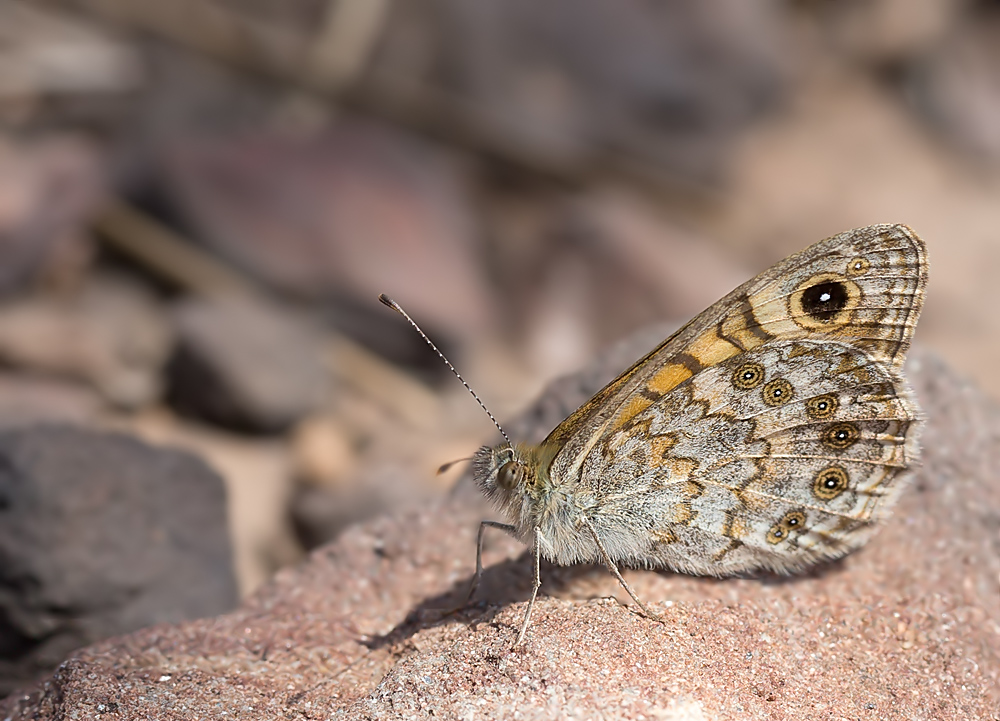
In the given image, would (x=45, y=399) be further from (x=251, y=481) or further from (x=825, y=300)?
(x=825, y=300)

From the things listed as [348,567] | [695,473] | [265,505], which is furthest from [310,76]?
[695,473]

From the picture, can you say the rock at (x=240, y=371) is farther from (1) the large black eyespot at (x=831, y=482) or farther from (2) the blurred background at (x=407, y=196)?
(1) the large black eyespot at (x=831, y=482)

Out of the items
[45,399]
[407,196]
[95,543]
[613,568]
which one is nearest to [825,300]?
[613,568]

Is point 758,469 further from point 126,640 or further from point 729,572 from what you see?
point 126,640

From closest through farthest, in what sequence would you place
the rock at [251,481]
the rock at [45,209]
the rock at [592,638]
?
the rock at [592,638]
the rock at [251,481]
the rock at [45,209]

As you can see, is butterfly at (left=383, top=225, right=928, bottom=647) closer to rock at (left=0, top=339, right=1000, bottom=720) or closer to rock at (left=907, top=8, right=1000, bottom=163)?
rock at (left=0, top=339, right=1000, bottom=720)

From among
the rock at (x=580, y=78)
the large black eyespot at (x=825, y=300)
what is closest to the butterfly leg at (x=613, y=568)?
the large black eyespot at (x=825, y=300)

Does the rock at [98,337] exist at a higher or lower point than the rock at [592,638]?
higher
